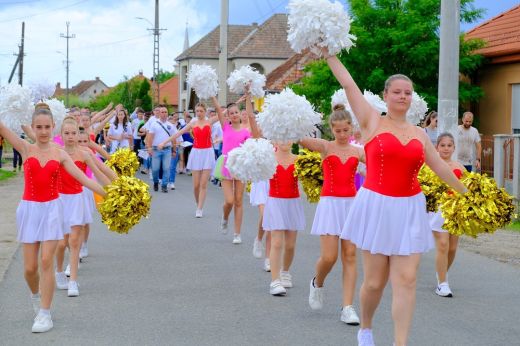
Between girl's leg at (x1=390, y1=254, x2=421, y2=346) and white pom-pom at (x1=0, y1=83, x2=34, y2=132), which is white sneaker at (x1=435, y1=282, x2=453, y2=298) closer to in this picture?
girl's leg at (x1=390, y1=254, x2=421, y2=346)

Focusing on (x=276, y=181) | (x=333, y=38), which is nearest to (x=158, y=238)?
(x=276, y=181)

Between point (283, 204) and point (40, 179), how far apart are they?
262 cm

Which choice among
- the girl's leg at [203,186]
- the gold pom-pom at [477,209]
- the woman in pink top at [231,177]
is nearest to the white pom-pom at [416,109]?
the gold pom-pom at [477,209]

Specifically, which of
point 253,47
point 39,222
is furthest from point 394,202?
point 253,47

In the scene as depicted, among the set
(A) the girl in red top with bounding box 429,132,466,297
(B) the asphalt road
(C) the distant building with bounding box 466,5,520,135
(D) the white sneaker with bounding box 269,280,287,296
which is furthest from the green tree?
(D) the white sneaker with bounding box 269,280,287,296

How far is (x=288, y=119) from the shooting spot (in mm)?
7582

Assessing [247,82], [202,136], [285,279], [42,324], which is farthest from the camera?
[202,136]

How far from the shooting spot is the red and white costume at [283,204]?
A: 8.96 metres

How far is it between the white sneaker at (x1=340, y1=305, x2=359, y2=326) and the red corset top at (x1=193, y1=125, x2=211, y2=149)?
946cm

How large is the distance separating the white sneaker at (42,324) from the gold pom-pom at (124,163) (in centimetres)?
349

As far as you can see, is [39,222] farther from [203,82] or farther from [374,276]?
[203,82]

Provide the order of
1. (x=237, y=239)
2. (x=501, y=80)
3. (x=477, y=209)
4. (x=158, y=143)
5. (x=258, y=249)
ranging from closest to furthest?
(x=477, y=209), (x=258, y=249), (x=237, y=239), (x=158, y=143), (x=501, y=80)

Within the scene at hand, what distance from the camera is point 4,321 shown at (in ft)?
24.8

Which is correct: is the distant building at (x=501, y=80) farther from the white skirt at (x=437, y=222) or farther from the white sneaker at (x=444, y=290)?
the white sneaker at (x=444, y=290)
